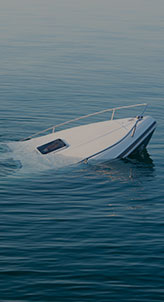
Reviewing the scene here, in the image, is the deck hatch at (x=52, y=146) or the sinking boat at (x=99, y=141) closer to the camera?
the sinking boat at (x=99, y=141)

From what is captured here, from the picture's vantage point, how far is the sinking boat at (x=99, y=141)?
24906mm

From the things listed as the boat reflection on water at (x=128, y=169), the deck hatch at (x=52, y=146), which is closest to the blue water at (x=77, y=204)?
the boat reflection on water at (x=128, y=169)

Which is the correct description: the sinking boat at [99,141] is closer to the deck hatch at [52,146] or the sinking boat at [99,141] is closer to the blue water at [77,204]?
the deck hatch at [52,146]

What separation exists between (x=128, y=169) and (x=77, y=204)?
4.90m

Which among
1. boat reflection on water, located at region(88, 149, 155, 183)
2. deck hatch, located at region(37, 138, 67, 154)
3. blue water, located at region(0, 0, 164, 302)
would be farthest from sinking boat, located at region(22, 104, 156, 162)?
blue water, located at region(0, 0, 164, 302)

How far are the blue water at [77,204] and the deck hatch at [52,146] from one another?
939 millimetres

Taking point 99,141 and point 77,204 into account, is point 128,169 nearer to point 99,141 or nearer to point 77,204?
point 99,141

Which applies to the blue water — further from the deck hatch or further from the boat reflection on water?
the deck hatch

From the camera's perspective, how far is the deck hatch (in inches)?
987

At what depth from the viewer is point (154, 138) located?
30.7 meters

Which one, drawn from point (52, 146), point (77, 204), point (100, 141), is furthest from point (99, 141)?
point (77, 204)

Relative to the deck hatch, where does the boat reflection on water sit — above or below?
below

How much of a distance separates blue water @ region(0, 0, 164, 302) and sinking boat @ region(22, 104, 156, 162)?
2.20ft

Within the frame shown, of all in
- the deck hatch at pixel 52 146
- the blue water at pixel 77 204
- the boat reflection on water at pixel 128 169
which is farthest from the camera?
the deck hatch at pixel 52 146
